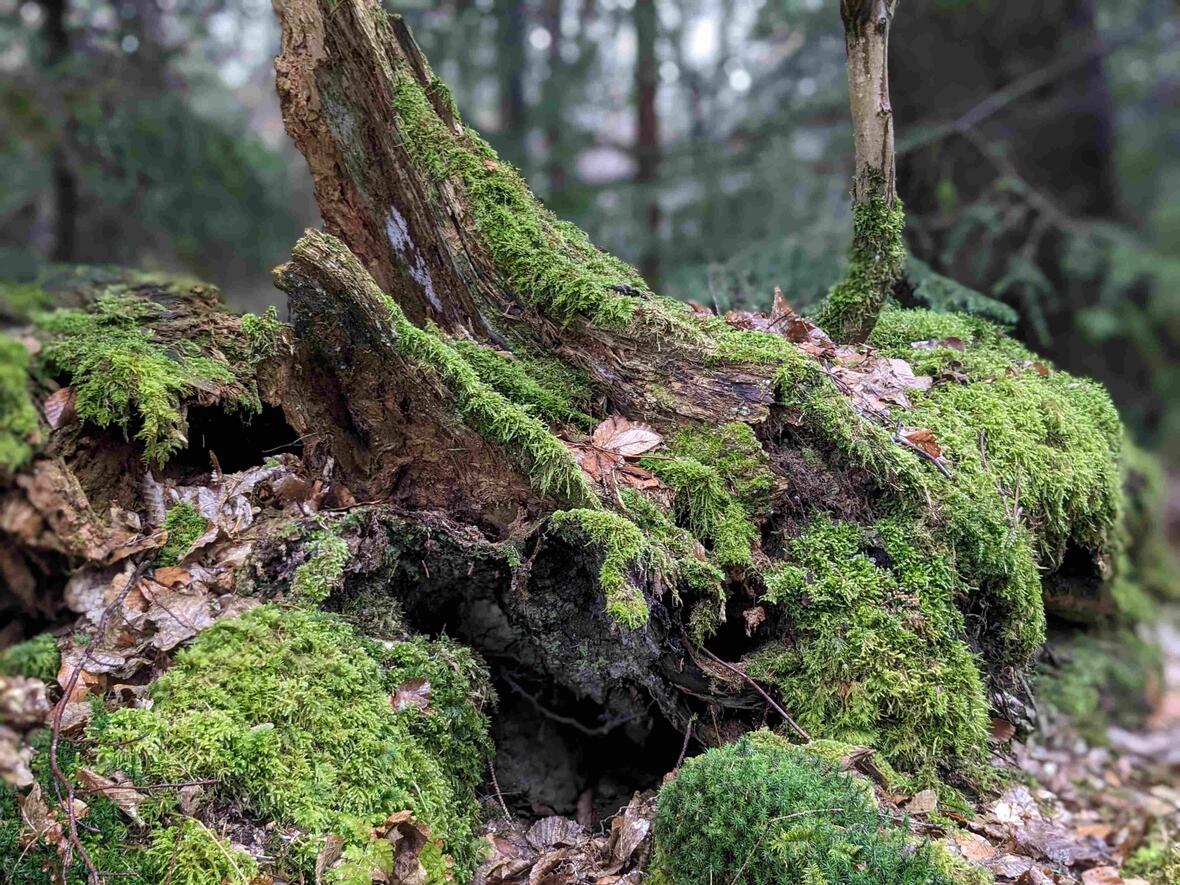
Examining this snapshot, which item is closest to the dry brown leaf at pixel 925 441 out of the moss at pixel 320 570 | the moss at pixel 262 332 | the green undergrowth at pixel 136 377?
the moss at pixel 320 570

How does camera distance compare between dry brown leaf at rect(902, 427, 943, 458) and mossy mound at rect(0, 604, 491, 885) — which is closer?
mossy mound at rect(0, 604, 491, 885)

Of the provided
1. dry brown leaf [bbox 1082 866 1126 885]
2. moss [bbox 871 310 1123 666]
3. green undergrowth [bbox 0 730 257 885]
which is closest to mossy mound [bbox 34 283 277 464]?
green undergrowth [bbox 0 730 257 885]

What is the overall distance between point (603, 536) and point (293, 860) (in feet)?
4.27

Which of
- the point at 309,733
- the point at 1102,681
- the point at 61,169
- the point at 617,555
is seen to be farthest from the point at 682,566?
the point at 61,169

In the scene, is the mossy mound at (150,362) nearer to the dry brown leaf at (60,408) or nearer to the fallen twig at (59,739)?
the dry brown leaf at (60,408)

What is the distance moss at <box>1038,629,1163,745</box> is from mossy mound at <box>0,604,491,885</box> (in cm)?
304

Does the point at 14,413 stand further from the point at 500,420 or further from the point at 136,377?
the point at 500,420

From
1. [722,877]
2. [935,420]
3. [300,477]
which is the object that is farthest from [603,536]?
[935,420]

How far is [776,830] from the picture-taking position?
219 centimetres

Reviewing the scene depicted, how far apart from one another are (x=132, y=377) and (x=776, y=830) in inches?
99.5

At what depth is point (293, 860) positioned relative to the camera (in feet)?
7.72

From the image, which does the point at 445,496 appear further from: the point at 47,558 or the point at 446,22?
the point at 446,22

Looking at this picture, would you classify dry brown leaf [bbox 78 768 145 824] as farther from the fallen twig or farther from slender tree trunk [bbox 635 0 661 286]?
slender tree trunk [bbox 635 0 661 286]

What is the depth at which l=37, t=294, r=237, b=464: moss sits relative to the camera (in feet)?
9.23
